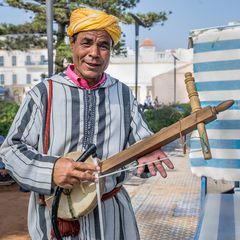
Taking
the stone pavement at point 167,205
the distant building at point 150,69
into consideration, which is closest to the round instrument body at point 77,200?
the stone pavement at point 167,205

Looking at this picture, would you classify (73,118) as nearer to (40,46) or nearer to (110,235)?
(110,235)

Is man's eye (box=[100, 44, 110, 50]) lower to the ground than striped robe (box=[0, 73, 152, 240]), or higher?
higher

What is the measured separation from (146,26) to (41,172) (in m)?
11.4

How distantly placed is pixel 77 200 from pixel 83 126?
0.28 m

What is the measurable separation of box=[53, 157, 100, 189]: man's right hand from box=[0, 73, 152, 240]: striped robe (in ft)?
0.14

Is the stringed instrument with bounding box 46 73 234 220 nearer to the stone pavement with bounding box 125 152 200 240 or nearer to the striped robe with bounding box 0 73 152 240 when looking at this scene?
the striped robe with bounding box 0 73 152 240

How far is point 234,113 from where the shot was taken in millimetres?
2773

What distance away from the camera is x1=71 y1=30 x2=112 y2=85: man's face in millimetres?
1639

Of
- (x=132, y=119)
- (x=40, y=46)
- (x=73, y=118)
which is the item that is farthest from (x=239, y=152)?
(x=40, y=46)

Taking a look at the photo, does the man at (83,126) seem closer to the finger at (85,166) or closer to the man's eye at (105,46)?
the man's eye at (105,46)

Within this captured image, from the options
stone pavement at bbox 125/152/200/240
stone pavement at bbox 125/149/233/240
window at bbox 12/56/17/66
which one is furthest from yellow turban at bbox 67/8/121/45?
window at bbox 12/56/17/66

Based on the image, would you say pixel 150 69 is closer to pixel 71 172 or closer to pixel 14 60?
pixel 14 60

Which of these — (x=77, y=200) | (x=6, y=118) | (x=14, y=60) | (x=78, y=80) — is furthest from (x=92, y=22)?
(x=14, y=60)

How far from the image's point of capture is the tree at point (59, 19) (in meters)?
11.5
